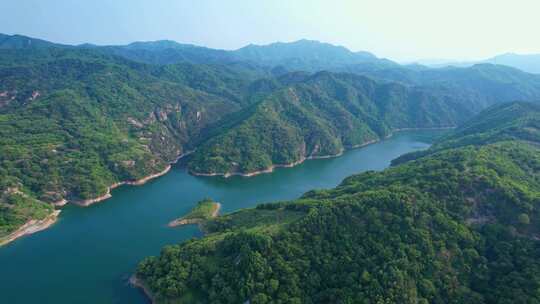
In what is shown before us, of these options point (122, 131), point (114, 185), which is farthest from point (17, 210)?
point (122, 131)

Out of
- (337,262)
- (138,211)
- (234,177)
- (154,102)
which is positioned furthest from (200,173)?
(337,262)

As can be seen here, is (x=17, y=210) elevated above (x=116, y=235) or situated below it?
above

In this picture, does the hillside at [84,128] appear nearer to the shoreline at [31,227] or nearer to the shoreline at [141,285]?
the shoreline at [31,227]

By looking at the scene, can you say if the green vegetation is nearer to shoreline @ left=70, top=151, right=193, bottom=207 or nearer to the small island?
shoreline @ left=70, top=151, right=193, bottom=207

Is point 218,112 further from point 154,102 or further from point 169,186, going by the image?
point 169,186

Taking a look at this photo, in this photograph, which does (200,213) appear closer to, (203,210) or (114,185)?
(203,210)
